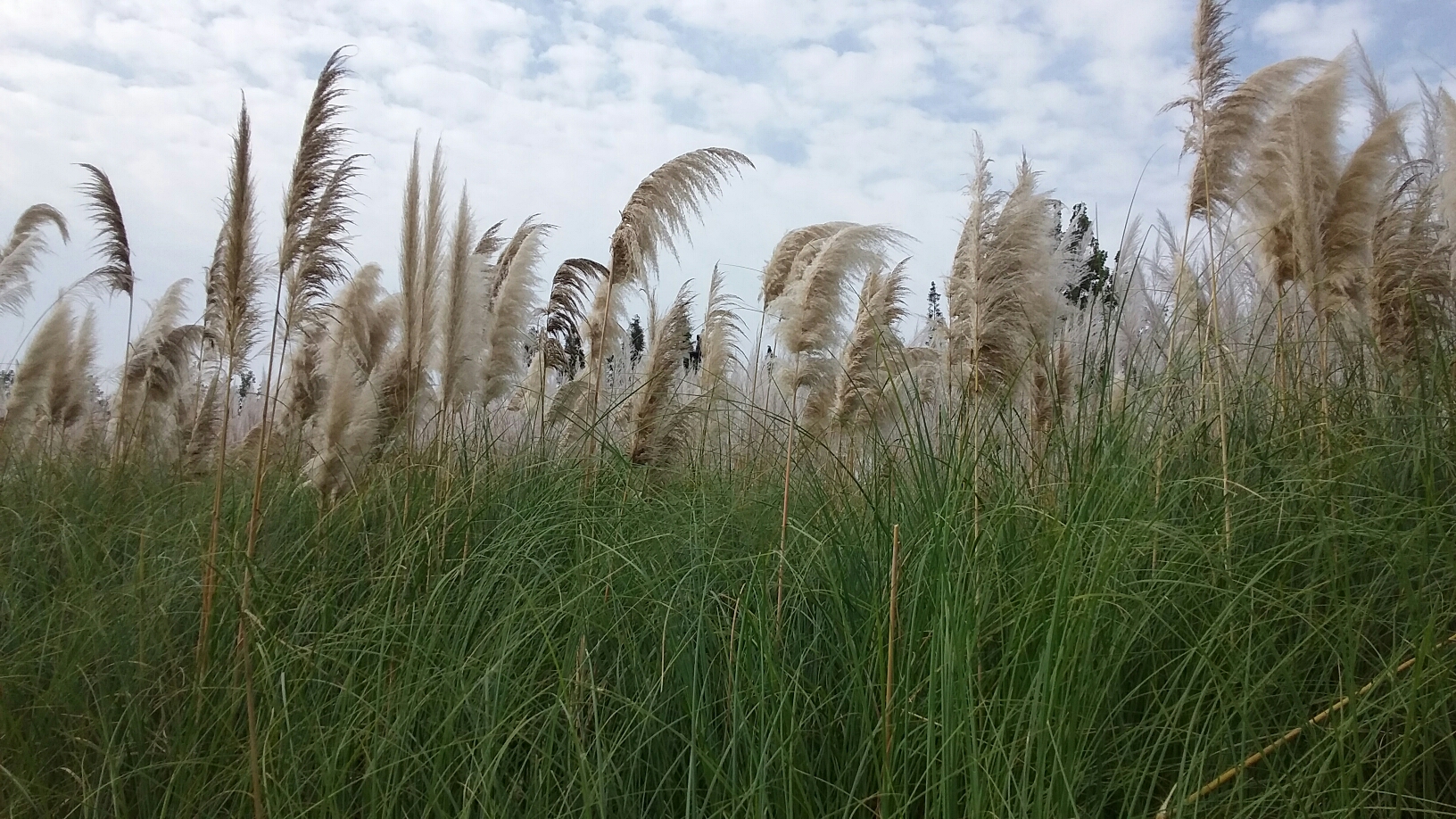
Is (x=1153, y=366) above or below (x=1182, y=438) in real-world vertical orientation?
above

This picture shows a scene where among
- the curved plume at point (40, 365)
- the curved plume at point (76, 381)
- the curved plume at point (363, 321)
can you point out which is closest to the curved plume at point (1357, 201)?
the curved plume at point (363, 321)

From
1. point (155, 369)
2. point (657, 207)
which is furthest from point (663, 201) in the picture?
point (155, 369)

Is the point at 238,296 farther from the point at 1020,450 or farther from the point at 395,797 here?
the point at 1020,450

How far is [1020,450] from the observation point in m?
3.70

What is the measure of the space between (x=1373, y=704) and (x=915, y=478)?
136 cm

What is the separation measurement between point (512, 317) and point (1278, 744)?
4.15m

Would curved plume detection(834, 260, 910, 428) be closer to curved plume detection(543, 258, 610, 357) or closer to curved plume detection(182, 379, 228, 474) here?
curved plume detection(543, 258, 610, 357)

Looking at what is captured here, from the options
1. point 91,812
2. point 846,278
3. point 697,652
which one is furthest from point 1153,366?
point 91,812

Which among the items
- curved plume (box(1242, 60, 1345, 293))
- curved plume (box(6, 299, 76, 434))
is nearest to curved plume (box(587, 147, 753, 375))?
curved plume (box(1242, 60, 1345, 293))

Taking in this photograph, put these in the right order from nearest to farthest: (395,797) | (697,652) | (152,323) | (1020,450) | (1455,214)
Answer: (395,797) → (697,652) → (1020,450) → (1455,214) → (152,323)

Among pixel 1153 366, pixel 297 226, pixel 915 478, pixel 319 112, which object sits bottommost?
pixel 915 478

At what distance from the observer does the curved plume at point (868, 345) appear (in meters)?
4.60

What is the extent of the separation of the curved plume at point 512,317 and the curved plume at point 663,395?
73cm

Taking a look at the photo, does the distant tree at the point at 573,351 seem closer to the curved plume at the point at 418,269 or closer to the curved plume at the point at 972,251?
the curved plume at the point at 418,269
